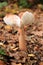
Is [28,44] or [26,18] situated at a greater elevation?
[26,18]

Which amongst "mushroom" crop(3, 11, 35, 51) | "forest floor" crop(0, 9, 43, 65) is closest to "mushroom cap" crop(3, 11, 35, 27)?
"mushroom" crop(3, 11, 35, 51)

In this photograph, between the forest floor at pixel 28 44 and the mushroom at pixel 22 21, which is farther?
the forest floor at pixel 28 44

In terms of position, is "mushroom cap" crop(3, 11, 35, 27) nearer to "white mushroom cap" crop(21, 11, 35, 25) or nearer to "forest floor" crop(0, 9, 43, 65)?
"white mushroom cap" crop(21, 11, 35, 25)

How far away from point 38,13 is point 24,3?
517 mm

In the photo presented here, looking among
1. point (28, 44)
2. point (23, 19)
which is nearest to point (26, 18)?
point (23, 19)

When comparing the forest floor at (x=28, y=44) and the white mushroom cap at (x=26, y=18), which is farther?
the forest floor at (x=28, y=44)

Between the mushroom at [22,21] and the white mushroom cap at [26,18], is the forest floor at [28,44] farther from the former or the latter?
the white mushroom cap at [26,18]

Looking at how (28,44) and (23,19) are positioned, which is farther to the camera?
(28,44)

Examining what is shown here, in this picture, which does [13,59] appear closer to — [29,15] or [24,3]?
[29,15]

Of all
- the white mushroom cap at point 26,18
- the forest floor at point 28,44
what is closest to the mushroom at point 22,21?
the white mushroom cap at point 26,18

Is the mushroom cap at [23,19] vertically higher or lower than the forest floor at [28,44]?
higher

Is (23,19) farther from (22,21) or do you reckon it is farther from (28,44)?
(28,44)

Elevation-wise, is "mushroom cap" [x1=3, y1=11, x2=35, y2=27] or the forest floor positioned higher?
"mushroom cap" [x1=3, y1=11, x2=35, y2=27]

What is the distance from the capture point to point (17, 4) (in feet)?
21.8
